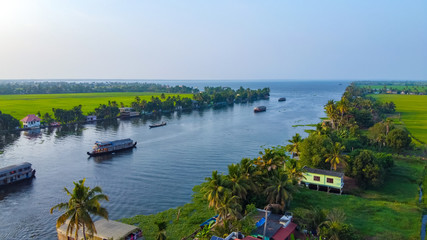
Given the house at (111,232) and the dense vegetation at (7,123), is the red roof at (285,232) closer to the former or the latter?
the house at (111,232)

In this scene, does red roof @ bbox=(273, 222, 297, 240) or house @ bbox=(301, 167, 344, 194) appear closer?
red roof @ bbox=(273, 222, 297, 240)

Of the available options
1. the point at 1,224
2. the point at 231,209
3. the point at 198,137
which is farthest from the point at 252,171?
the point at 198,137

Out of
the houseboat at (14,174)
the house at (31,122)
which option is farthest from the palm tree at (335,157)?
the house at (31,122)

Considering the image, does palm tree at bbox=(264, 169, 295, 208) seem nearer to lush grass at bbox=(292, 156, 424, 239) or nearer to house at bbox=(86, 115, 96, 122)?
lush grass at bbox=(292, 156, 424, 239)

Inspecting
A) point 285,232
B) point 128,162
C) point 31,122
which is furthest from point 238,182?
point 31,122

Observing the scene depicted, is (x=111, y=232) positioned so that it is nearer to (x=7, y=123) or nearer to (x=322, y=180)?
(x=322, y=180)

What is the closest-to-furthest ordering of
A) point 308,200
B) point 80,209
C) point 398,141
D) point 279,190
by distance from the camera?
point 80,209, point 279,190, point 308,200, point 398,141

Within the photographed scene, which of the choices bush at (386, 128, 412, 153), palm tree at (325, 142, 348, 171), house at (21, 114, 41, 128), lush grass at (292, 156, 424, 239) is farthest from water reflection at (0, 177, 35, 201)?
bush at (386, 128, 412, 153)
